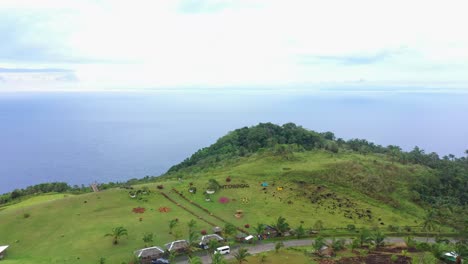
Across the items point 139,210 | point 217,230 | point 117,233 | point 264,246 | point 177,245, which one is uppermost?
point 117,233

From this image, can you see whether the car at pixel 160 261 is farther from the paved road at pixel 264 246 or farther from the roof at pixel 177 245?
the roof at pixel 177 245

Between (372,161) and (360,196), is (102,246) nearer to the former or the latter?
(360,196)

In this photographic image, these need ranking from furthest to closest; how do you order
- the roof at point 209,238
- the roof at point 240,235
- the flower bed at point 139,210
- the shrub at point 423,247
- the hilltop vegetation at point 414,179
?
the hilltop vegetation at point 414,179 → the flower bed at point 139,210 → the roof at point 240,235 → the roof at point 209,238 → the shrub at point 423,247

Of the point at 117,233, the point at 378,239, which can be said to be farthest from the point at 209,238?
the point at 378,239

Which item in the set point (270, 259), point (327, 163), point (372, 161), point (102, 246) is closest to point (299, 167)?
point (327, 163)

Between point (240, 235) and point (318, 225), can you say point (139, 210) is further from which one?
point (318, 225)

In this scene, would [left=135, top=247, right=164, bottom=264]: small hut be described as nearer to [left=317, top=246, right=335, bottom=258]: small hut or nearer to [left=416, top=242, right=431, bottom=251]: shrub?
[left=317, top=246, right=335, bottom=258]: small hut

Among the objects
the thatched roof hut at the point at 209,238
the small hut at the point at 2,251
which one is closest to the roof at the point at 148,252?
the thatched roof hut at the point at 209,238
